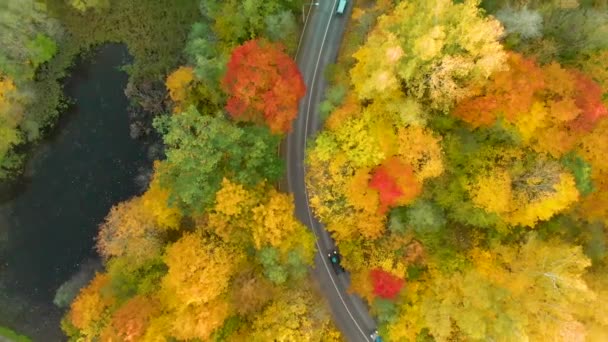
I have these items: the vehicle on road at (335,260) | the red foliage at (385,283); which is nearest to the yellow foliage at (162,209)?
the vehicle on road at (335,260)

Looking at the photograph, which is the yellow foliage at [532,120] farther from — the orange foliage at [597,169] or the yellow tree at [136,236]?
the yellow tree at [136,236]

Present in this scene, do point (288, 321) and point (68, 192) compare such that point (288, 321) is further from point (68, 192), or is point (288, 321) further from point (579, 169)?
point (68, 192)

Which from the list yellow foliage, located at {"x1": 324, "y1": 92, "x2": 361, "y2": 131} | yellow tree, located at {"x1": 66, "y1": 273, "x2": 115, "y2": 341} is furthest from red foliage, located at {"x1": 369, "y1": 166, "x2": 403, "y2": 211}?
yellow tree, located at {"x1": 66, "y1": 273, "x2": 115, "y2": 341}

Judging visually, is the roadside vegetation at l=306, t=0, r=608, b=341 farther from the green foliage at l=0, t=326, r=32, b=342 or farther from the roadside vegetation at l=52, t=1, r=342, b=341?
the green foliage at l=0, t=326, r=32, b=342

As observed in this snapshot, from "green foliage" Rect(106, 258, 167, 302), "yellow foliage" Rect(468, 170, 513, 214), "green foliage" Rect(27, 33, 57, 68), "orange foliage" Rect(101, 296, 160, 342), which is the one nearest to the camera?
"yellow foliage" Rect(468, 170, 513, 214)

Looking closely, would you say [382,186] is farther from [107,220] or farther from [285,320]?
[107,220]
